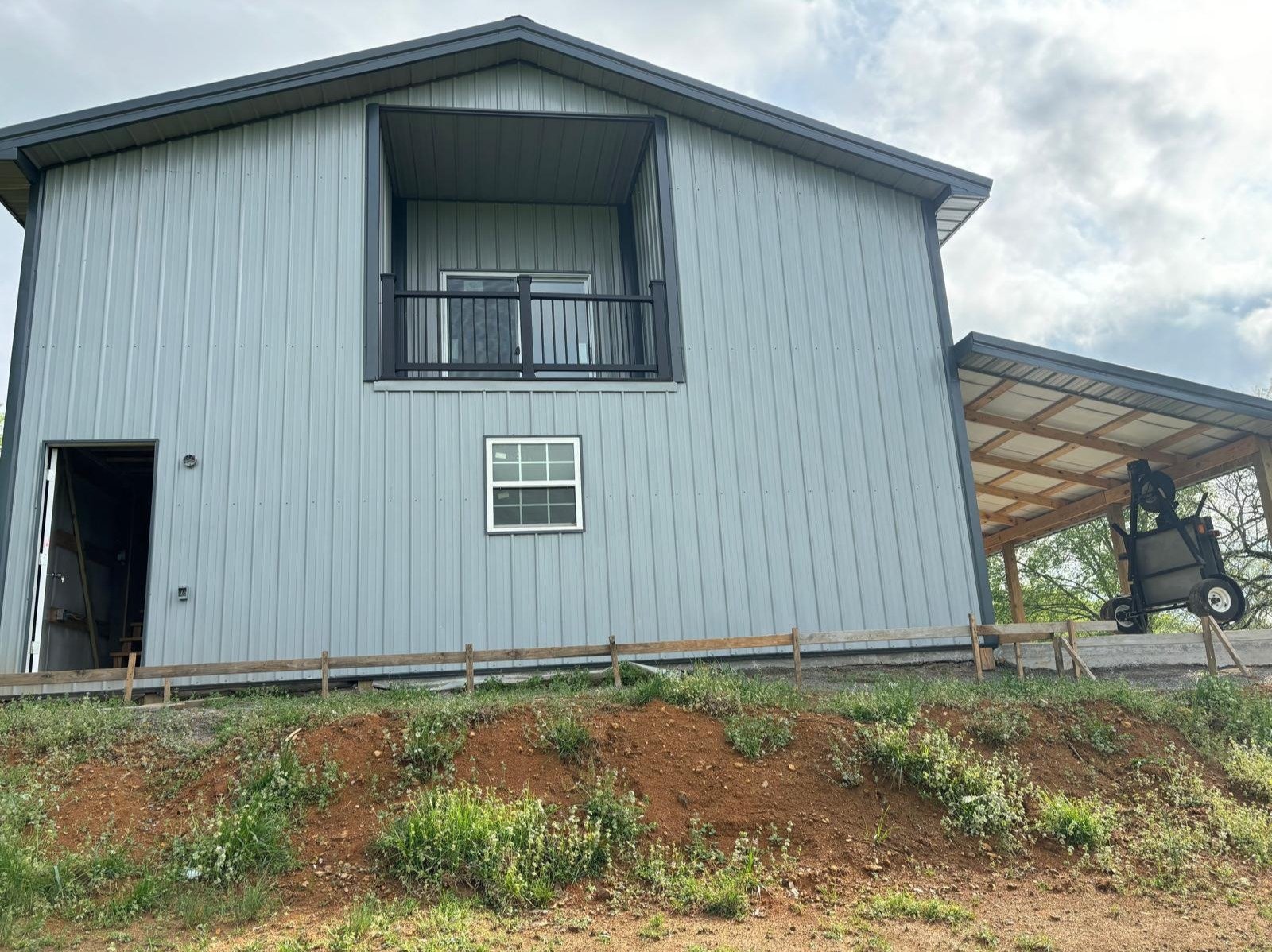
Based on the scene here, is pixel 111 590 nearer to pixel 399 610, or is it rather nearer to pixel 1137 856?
pixel 399 610

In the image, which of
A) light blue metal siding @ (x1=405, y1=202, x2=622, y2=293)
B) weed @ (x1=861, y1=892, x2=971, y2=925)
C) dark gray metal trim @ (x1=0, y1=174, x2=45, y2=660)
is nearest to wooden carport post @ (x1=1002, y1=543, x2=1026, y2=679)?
light blue metal siding @ (x1=405, y1=202, x2=622, y2=293)

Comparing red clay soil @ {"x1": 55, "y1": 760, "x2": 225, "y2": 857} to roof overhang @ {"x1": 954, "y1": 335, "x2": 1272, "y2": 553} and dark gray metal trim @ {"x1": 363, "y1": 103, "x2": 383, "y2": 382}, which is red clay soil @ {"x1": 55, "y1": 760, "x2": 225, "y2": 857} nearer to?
dark gray metal trim @ {"x1": 363, "y1": 103, "x2": 383, "y2": 382}

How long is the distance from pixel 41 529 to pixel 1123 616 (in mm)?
14665

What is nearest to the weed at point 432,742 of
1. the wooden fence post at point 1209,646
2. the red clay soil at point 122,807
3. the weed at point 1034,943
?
the red clay soil at point 122,807

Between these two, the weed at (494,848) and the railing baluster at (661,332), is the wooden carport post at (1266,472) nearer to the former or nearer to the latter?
the railing baluster at (661,332)

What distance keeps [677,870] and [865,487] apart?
6.11 m

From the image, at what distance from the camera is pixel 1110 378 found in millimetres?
11641

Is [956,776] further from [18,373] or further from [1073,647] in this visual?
[18,373]

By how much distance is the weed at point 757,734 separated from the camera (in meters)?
7.81

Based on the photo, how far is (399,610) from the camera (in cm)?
1050

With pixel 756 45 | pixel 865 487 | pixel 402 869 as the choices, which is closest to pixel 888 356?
pixel 865 487

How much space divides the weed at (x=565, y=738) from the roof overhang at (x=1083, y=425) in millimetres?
6692

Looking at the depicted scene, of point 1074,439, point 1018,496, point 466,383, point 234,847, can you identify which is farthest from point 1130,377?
point 234,847

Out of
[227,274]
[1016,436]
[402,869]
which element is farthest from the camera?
[1016,436]
